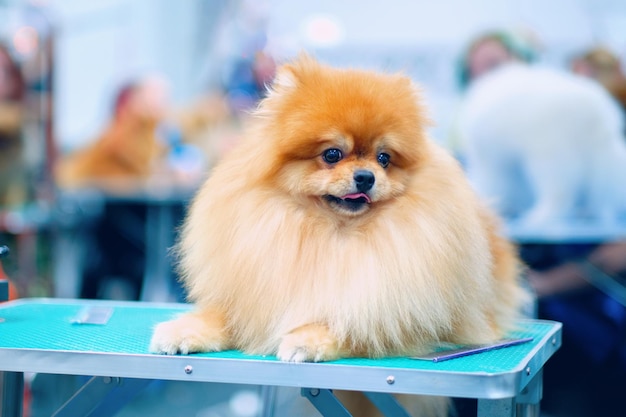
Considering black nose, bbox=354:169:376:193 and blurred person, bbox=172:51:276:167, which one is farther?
blurred person, bbox=172:51:276:167

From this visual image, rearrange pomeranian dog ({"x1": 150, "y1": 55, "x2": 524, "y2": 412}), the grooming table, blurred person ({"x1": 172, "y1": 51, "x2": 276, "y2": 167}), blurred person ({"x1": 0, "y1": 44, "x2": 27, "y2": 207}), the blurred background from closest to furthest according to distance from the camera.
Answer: the grooming table, pomeranian dog ({"x1": 150, "y1": 55, "x2": 524, "y2": 412}), blurred person ({"x1": 0, "y1": 44, "x2": 27, "y2": 207}), the blurred background, blurred person ({"x1": 172, "y1": 51, "x2": 276, "y2": 167})

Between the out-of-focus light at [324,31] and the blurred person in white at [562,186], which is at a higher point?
the out-of-focus light at [324,31]

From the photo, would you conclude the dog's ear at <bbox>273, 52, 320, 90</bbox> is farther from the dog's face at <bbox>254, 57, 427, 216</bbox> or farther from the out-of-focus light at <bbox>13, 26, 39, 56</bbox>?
the out-of-focus light at <bbox>13, 26, 39, 56</bbox>

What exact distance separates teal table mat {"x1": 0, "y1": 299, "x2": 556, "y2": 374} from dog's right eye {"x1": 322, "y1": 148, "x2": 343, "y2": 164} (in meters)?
0.43

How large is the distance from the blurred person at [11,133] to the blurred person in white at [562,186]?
2422 mm

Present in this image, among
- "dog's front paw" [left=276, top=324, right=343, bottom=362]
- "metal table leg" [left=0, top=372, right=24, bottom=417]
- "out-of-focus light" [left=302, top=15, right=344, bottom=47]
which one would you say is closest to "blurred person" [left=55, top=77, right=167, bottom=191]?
"out-of-focus light" [left=302, top=15, right=344, bottom=47]

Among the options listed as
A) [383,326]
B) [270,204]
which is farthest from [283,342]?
[270,204]

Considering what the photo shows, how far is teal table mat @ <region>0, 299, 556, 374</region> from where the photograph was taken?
155 cm

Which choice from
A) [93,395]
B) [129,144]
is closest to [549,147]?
[93,395]

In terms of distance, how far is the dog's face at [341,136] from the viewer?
5.50ft

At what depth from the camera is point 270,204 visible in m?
1.74

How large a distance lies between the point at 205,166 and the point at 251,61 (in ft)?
2.62

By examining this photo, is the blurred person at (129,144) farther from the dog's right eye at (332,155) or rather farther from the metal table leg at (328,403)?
the metal table leg at (328,403)

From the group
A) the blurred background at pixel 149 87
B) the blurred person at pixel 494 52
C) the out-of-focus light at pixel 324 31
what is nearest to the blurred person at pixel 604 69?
the blurred background at pixel 149 87
